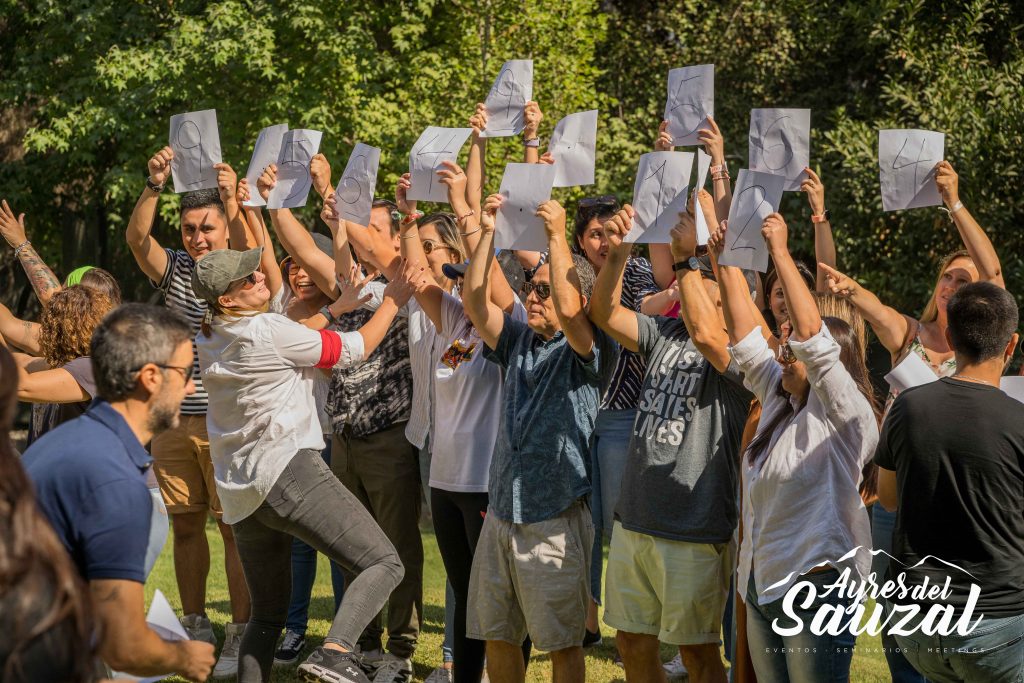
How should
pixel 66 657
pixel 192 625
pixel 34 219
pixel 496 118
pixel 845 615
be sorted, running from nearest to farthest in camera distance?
pixel 66 657 → pixel 845 615 → pixel 496 118 → pixel 192 625 → pixel 34 219

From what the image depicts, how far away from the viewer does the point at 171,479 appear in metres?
6.29

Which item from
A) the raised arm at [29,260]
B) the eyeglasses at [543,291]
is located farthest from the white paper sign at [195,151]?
the eyeglasses at [543,291]

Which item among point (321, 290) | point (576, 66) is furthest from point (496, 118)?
point (576, 66)

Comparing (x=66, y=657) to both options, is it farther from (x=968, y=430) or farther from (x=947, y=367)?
(x=947, y=367)

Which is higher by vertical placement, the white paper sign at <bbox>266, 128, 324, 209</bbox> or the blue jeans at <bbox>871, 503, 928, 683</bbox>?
the white paper sign at <bbox>266, 128, 324, 209</bbox>

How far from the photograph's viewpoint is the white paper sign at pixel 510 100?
5500 millimetres

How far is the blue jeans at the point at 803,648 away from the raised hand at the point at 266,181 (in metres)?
3.25

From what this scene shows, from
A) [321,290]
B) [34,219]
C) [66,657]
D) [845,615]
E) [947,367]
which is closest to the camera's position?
[66,657]

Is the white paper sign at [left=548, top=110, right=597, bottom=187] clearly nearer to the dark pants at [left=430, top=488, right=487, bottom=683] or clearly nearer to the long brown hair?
the dark pants at [left=430, top=488, right=487, bottom=683]

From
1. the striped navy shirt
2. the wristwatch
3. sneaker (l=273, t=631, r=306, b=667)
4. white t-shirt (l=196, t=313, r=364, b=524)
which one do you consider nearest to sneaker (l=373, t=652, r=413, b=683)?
sneaker (l=273, t=631, r=306, b=667)

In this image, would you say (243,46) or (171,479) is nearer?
(171,479)

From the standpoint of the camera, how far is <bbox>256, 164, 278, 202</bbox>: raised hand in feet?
19.1

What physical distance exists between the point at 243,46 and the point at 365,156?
24.1 ft

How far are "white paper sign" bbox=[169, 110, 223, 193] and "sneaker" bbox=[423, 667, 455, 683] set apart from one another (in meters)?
2.79
